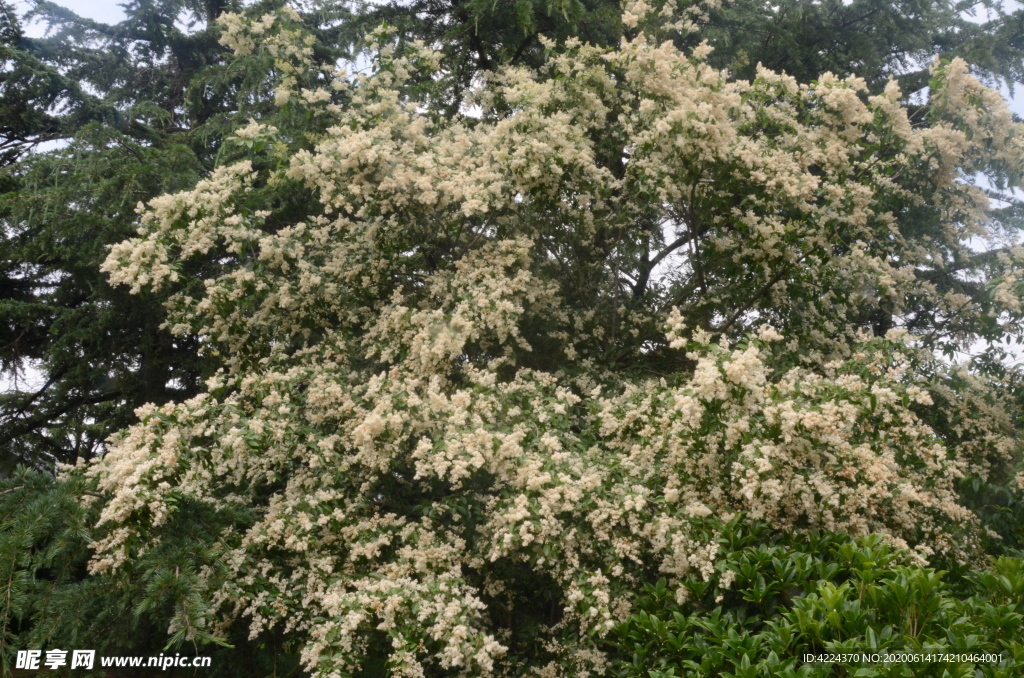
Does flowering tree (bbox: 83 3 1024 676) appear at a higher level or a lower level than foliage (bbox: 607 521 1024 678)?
higher

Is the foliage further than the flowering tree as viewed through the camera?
No

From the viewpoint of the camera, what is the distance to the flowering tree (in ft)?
16.8

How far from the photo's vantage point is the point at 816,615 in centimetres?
436

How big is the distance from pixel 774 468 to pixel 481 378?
242 cm

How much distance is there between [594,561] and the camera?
564 centimetres

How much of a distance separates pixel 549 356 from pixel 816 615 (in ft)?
14.0

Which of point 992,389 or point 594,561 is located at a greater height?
point 992,389

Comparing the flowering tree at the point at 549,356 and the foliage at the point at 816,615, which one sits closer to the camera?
the foliage at the point at 816,615

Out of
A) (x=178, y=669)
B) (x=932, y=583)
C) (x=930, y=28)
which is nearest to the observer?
(x=932, y=583)

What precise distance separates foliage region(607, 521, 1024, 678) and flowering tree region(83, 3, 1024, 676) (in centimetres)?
21

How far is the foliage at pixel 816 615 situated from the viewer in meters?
3.90

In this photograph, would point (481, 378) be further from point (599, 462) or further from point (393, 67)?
point (393, 67)

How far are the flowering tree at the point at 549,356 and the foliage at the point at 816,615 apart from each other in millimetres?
213

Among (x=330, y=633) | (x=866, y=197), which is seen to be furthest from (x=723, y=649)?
(x=866, y=197)
